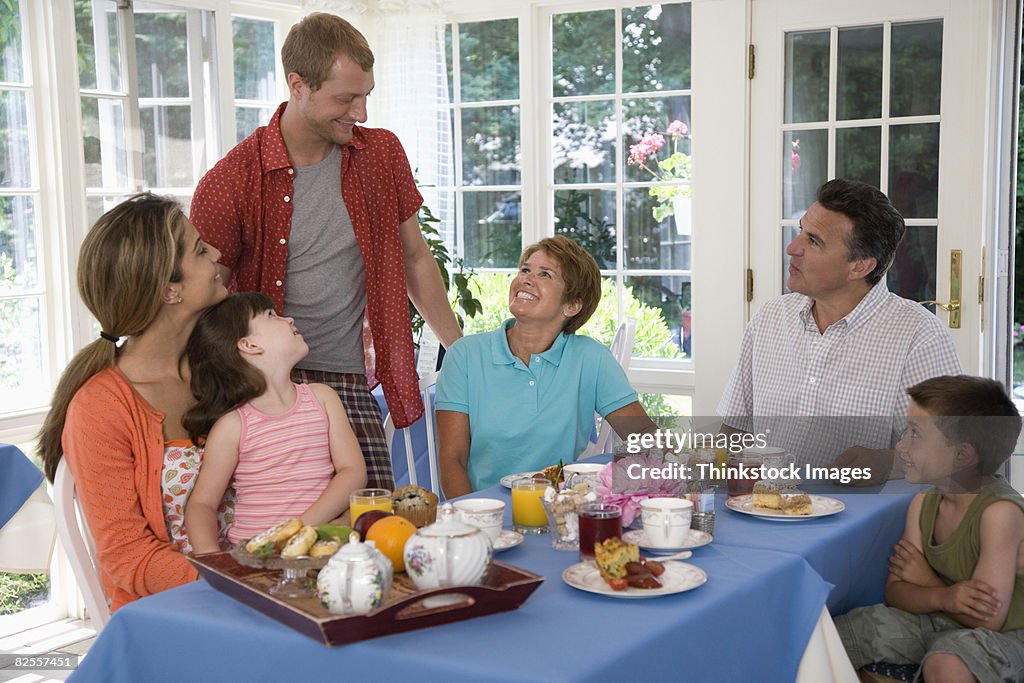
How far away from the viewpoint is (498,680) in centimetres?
123

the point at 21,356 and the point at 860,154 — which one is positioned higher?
the point at 860,154

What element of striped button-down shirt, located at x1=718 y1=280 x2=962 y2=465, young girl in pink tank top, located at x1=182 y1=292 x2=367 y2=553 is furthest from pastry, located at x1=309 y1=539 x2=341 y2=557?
striped button-down shirt, located at x1=718 y1=280 x2=962 y2=465

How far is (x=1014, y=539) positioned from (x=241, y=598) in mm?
1325

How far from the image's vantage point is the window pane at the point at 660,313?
14.7 ft

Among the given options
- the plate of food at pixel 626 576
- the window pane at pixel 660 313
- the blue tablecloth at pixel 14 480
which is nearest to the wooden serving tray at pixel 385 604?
the plate of food at pixel 626 576

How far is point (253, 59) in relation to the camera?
14.8 ft

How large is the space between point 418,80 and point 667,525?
342 centimetres

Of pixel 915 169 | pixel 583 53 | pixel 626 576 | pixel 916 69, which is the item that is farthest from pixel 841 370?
pixel 583 53

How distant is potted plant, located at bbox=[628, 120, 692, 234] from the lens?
4402 mm

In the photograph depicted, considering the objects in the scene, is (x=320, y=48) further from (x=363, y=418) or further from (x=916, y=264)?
(x=916, y=264)

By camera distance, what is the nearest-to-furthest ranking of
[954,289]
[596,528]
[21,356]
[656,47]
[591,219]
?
[596,528]
[21,356]
[954,289]
[656,47]
[591,219]

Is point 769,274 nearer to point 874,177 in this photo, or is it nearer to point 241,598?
point 874,177

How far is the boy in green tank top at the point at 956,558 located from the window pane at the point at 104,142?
2.79 m

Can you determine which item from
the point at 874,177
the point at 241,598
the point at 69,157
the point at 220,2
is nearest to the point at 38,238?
the point at 69,157
